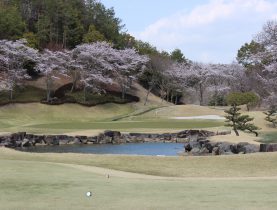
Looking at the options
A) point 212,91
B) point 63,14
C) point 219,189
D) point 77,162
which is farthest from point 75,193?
point 212,91

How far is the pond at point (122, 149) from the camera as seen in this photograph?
31.7 metres

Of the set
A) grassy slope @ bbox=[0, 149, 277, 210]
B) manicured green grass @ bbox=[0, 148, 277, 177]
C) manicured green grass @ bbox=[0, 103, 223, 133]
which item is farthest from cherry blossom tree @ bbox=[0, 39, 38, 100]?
grassy slope @ bbox=[0, 149, 277, 210]

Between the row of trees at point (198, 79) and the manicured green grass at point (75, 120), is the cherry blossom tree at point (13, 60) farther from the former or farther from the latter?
the row of trees at point (198, 79)

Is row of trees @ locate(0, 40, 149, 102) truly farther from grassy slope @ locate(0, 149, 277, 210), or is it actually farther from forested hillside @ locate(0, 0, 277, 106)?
grassy slope @ locate(0, 149, 277, 210)

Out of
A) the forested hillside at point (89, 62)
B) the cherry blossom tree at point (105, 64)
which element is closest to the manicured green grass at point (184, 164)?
the forested hillside at point (89, 62)

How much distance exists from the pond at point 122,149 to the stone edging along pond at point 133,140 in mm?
1218

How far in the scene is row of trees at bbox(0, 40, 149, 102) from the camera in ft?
203

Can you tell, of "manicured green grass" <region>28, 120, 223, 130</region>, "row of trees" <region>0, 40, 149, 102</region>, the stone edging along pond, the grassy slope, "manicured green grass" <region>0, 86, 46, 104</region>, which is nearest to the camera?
the grassy slope

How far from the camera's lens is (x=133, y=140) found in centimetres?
4012

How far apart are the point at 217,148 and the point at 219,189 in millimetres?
18605

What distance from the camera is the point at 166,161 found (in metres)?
20.5

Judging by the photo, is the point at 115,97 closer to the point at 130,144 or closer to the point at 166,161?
the point at 130,144

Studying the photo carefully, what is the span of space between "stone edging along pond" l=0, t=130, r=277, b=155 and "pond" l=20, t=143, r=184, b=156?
48.0 inches

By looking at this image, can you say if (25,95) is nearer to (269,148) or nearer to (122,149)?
(122,149)
